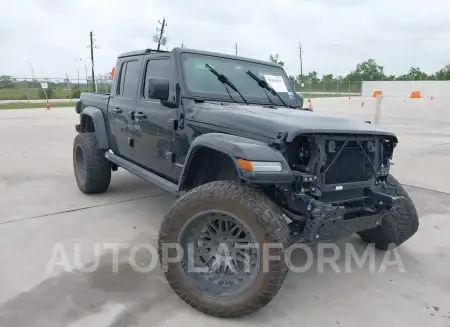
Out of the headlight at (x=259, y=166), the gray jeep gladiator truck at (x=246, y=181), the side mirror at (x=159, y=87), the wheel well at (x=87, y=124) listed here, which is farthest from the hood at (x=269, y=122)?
the wheel well at (x=87, y=124)

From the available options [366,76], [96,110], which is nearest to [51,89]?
[96,110]

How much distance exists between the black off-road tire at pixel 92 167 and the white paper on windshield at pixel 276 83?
2420 millimetres

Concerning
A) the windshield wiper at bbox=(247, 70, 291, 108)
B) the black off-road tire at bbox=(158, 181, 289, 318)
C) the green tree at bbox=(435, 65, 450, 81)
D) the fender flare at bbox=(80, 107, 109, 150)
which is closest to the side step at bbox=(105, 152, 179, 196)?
the fender flare at bbox=(80, 107, 109, 150)

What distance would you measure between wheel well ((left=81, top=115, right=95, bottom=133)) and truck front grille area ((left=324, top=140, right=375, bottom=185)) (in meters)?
4.00

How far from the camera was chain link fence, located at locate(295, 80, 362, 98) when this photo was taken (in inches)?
1689

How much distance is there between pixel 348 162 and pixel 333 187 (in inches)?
10.6

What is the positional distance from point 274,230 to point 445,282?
1764 millimetres

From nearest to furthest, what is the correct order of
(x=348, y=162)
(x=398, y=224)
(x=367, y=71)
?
1. (x=348, y=162)
2. (x=398, y=224)
3. (x=367, y=71)

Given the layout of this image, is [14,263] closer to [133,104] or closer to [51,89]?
[133,104]

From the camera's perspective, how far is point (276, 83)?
14.6ft

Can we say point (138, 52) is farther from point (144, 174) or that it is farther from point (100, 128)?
point (144, 174)

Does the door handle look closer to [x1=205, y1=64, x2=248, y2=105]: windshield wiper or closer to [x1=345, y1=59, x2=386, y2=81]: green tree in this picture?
[x1=205, y1=64, x2=248, y2=105]: windshield wiper

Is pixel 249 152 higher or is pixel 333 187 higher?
pixel 249 152

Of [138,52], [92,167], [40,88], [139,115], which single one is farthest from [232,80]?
[40,88]
